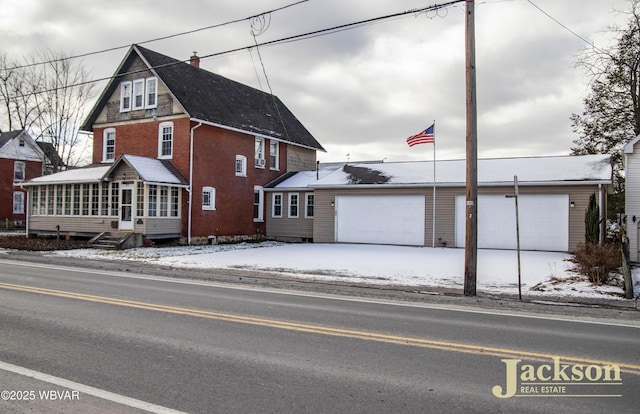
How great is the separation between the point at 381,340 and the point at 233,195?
887 inches

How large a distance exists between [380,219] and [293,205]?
6.77m

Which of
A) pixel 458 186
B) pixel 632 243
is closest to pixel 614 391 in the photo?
pixel 632 243

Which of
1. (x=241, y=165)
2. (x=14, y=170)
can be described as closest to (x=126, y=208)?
(x=241, y=165)

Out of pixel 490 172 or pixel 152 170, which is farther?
pixel 490 172

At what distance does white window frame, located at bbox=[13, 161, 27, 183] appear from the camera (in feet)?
147

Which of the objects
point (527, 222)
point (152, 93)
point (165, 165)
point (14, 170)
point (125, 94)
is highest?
point (125, 94)

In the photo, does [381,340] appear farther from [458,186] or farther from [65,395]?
[458,186]

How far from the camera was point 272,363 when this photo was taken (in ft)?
17.7

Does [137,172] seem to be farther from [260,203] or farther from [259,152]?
[259,152]

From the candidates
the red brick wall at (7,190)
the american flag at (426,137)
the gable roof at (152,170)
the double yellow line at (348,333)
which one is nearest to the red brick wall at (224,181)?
the gable roof at (152,170)

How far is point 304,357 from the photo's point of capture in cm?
564

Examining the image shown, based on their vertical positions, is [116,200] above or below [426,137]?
below

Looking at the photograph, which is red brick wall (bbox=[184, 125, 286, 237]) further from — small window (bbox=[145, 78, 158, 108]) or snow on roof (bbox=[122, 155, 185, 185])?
small window (bbox=[145, 78, 158, 108])

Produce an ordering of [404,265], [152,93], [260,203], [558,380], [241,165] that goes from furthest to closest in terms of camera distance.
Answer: [260,203] → [241,165] → [152,93] → [404,265] → [558,380]
